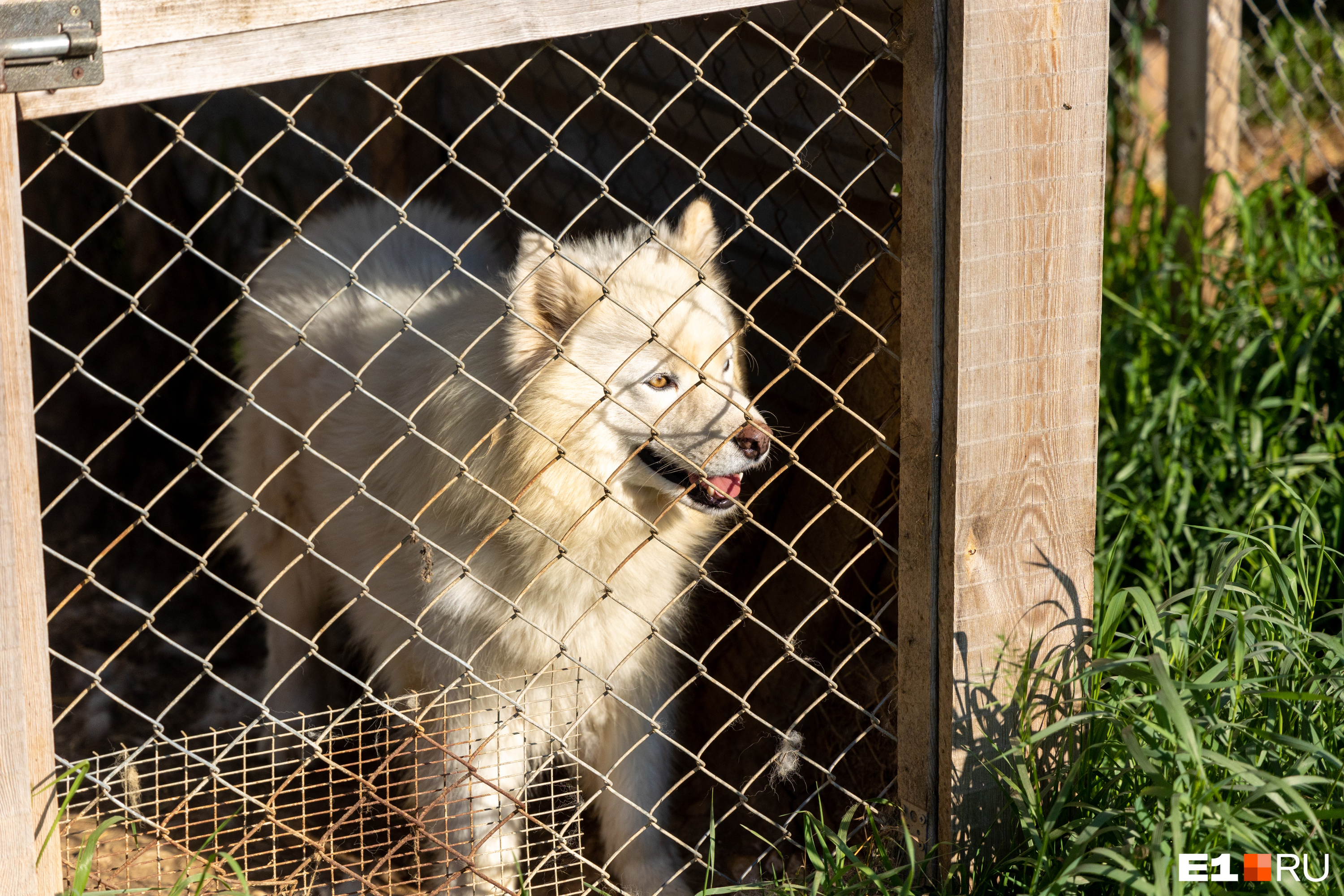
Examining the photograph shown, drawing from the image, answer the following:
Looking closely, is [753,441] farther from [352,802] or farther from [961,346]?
[352,802]

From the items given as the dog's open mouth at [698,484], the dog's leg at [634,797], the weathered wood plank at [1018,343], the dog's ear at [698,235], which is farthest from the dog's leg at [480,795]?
the dog's ear at [698,235]

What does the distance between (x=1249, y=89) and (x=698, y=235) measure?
5188 millimetres

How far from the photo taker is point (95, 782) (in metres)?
1.90

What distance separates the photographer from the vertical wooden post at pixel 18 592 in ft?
5.32

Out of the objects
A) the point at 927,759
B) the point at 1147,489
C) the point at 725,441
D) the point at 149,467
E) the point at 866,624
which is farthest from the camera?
the point at 149,467

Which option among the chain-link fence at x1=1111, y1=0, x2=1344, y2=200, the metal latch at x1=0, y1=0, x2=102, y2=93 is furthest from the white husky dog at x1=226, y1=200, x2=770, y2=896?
the chain-link fence at x1=1111, y1=0, x2=1344, y2=200

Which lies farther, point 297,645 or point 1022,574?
point 297,645

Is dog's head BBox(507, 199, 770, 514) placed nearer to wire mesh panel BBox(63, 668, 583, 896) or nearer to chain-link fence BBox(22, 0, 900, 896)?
chain-link fence BBox(22, 0, 900, 896)

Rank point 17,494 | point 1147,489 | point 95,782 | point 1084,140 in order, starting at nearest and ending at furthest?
point 17,494 → point 95,782 → point 1084,140 → point 1147,489

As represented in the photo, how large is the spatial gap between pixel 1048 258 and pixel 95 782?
2.01 m

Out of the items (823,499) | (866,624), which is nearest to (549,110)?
(823,499)

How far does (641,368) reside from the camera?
256 centimetres

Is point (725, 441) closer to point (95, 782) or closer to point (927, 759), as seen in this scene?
point (927, 759)

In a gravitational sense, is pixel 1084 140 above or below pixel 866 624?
above
